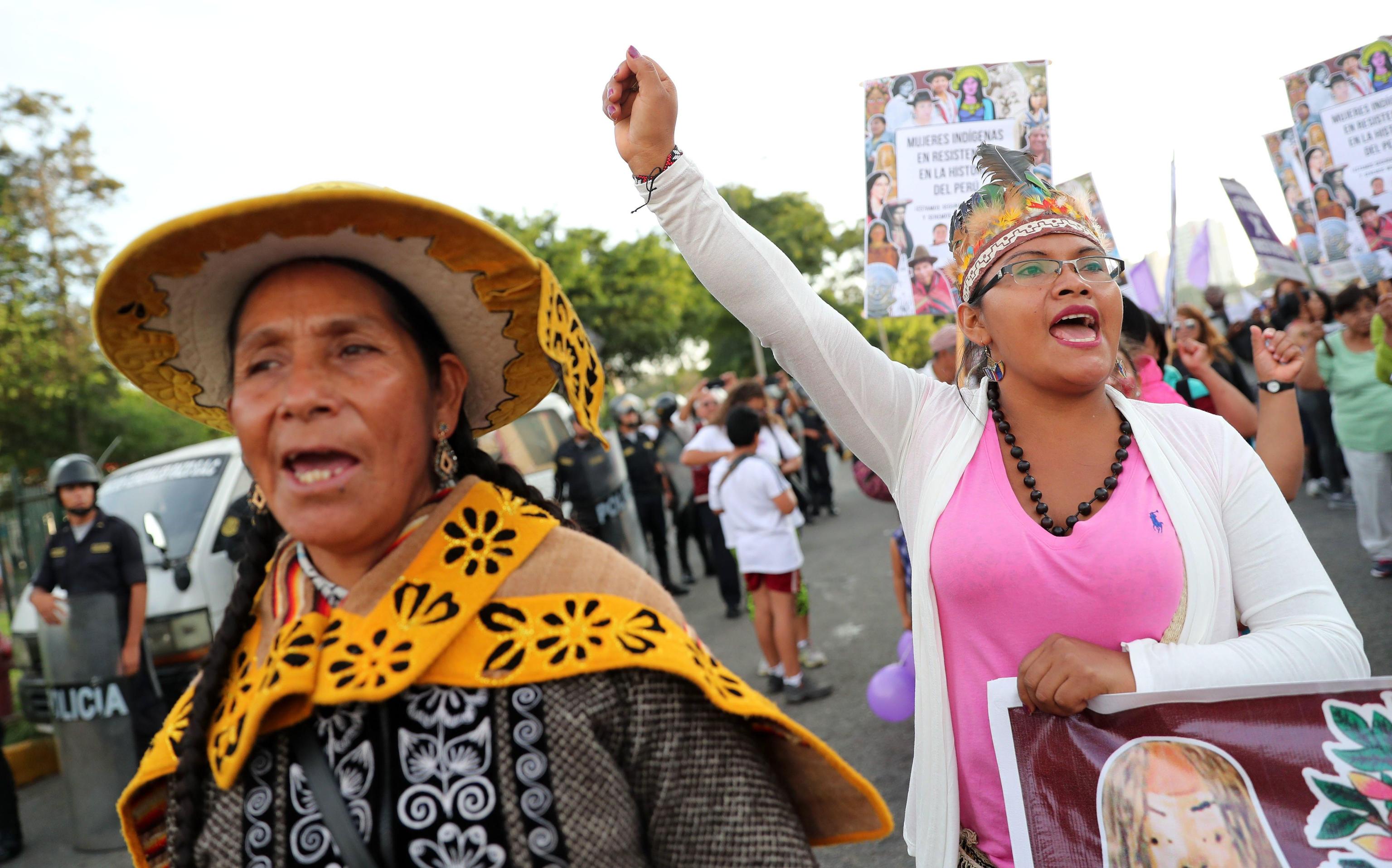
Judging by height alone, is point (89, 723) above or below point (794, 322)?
below

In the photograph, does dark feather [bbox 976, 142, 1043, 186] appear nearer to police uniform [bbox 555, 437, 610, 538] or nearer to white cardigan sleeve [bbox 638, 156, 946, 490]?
white cardigan sleeve [bbox 638, 156, 946, 490]

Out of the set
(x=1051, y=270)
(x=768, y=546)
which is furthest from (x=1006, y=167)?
(x=768, y=546)

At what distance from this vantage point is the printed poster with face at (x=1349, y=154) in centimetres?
504

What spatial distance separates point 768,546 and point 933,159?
280 cm

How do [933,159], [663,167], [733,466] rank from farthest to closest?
[733,466] < [933,159] < [663,167]

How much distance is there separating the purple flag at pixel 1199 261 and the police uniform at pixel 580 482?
16.6 ft

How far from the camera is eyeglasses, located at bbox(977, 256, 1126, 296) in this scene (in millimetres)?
1834

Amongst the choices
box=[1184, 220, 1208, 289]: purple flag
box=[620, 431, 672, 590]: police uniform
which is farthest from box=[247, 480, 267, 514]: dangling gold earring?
box=[620, 431, 672, 590]: police uniform

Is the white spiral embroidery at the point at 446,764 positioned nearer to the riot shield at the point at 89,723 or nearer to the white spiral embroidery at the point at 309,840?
the white spiral embroidery at the point at 309,840

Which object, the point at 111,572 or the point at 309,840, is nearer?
the point at 309,840

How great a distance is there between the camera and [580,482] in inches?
348

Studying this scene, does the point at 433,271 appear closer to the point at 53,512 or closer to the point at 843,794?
the point at 843,794

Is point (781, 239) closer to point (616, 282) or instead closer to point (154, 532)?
point (616, 282)

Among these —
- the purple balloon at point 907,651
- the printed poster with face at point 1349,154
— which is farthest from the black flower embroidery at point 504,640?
the printed poster with face at point 1349,154
